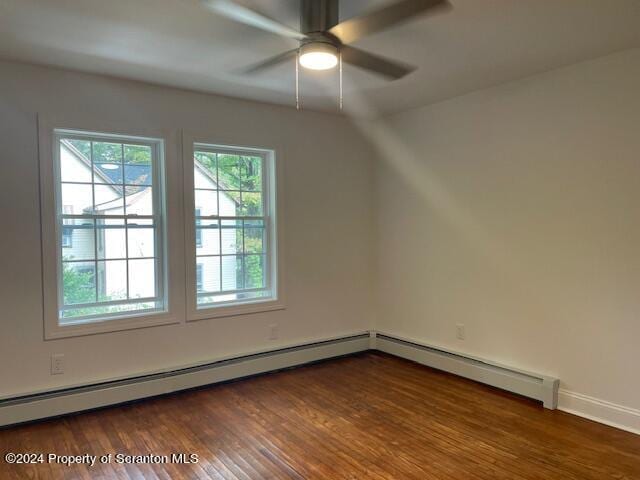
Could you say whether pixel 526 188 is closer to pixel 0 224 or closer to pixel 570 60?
pixel 570 60

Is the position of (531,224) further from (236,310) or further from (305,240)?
(236,310)

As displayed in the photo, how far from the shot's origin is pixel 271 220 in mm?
4262

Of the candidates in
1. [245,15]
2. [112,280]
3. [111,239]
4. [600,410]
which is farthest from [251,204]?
[600,410]

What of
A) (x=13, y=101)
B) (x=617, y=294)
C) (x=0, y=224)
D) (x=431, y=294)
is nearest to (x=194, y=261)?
(x=0, y=224)

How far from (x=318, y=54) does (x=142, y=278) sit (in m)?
2.37

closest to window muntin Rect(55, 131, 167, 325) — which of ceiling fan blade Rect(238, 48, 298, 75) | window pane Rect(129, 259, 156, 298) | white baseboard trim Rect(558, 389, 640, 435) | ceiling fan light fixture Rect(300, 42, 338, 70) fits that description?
window pane Rect(129, 259, 156, 298)

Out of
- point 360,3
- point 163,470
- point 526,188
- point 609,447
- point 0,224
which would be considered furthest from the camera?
point 526,188

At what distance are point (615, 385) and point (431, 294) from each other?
5.40 feet

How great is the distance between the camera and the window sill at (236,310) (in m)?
3.82

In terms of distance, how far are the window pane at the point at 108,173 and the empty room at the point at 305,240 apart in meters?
0.02

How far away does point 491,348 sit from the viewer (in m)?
3.81

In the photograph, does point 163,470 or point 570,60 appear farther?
point 570,60

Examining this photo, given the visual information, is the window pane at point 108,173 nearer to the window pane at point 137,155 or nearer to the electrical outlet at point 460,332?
the window pane at point 137,155

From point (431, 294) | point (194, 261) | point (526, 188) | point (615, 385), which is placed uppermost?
point (526, 188)
